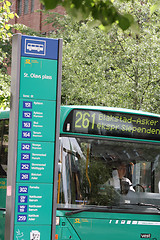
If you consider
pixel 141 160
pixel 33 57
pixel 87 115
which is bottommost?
pixel 141 160

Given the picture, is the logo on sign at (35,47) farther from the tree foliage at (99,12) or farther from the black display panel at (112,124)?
the tree foliage at (99,12)

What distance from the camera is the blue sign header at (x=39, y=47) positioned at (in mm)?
6523

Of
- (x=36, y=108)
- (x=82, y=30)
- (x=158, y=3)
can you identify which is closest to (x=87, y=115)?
(x=36, y=108)

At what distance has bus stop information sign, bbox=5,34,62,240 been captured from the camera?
249 inches

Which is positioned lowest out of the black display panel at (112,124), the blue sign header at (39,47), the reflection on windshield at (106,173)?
the reflection on windshield at (106,173)

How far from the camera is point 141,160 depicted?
847 centimetres

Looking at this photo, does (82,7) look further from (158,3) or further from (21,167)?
(21,167)

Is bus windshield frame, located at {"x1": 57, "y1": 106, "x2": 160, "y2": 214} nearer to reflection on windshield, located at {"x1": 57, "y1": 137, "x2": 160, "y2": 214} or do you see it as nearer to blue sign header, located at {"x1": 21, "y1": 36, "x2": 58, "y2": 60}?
reflection on windshield, located at {"x1": 57, "y1": 137, "x2": 160, "y2": 214}

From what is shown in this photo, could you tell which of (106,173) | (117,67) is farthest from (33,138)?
(117,67)

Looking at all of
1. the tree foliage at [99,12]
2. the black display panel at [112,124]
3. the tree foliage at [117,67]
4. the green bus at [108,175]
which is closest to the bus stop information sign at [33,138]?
the green bus at [108,175]

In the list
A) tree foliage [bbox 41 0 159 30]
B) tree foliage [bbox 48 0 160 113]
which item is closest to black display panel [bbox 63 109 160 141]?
tree foliage [bbox 41 0 159 30]

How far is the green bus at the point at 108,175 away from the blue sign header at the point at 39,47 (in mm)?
1563

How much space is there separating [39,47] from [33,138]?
1.08 metres

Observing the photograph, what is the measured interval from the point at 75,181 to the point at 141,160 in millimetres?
1231
